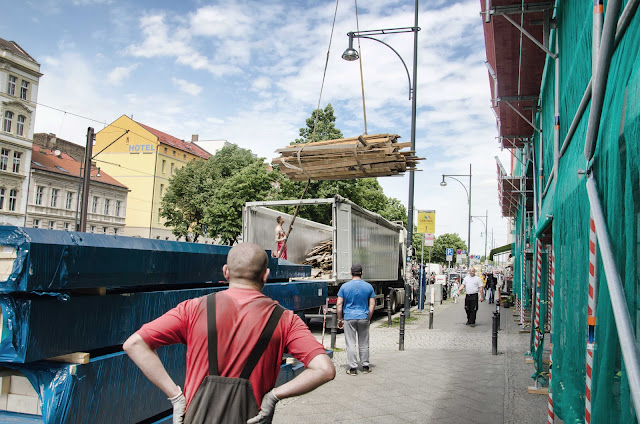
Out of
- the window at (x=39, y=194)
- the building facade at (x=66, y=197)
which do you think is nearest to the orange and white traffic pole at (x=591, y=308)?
the building facade at (x=66, y=197)

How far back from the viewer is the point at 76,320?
10.3ft

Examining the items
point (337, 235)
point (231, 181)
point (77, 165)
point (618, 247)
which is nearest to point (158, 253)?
point (618, 247)

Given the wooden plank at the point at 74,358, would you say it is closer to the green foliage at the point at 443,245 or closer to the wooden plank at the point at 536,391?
the wooden plank at the point at 536,391

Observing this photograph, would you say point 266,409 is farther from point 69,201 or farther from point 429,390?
point 69,201

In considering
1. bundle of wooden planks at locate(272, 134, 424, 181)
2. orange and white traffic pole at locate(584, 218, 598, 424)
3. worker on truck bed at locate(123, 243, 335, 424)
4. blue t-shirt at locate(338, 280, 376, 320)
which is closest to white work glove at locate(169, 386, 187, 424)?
worker on truck bed at locate(123, 243, 335, 424)

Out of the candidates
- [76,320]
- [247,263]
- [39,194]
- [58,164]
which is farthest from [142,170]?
[247,263]

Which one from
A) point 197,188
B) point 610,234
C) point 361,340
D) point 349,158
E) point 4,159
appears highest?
point 4,159

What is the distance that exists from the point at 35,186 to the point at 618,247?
53.5m

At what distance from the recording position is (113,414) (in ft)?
11.1

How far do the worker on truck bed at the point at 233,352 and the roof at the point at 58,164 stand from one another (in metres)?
52.4

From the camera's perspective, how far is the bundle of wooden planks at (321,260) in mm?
13642

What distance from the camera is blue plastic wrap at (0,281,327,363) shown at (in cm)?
277

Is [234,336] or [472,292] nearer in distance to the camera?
[234,336]

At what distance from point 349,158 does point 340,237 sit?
5480mm
